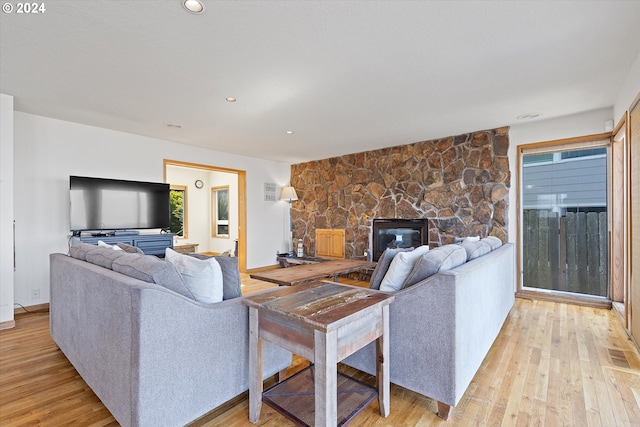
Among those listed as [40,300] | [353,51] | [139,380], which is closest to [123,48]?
[353,51]

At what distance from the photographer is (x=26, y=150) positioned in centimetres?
358

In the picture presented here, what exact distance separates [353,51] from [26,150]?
4.00m

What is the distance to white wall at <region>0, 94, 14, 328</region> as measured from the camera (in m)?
3.02

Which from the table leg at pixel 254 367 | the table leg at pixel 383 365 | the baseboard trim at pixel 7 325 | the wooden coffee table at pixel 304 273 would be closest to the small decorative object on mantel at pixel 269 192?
the wooden coffee table at pixel 304 273

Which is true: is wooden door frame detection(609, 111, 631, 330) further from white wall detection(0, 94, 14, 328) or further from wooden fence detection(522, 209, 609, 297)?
white wall detection(0, 94, 14, 328)

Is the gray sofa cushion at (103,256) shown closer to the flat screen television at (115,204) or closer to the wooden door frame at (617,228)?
the flat screen television at (115,204)

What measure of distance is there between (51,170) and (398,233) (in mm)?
4942

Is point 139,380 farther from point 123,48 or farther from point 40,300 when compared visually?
point 40,300

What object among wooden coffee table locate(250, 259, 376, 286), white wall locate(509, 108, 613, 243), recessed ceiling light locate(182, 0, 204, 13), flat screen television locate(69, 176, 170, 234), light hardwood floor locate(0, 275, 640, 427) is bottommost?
light hardwood floor locate(0, 275, 640, 427)

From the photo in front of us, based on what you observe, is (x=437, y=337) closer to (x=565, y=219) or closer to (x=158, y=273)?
(x=158, y=273)

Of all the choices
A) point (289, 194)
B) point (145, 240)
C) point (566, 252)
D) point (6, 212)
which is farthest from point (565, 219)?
point (6, 212)

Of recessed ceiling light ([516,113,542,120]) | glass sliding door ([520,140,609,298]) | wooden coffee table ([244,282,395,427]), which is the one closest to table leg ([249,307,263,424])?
wooden coffee table ([244,282,395,427])

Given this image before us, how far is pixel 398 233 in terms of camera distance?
5.11m

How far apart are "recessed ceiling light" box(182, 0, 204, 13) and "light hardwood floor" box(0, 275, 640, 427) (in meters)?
2.30
